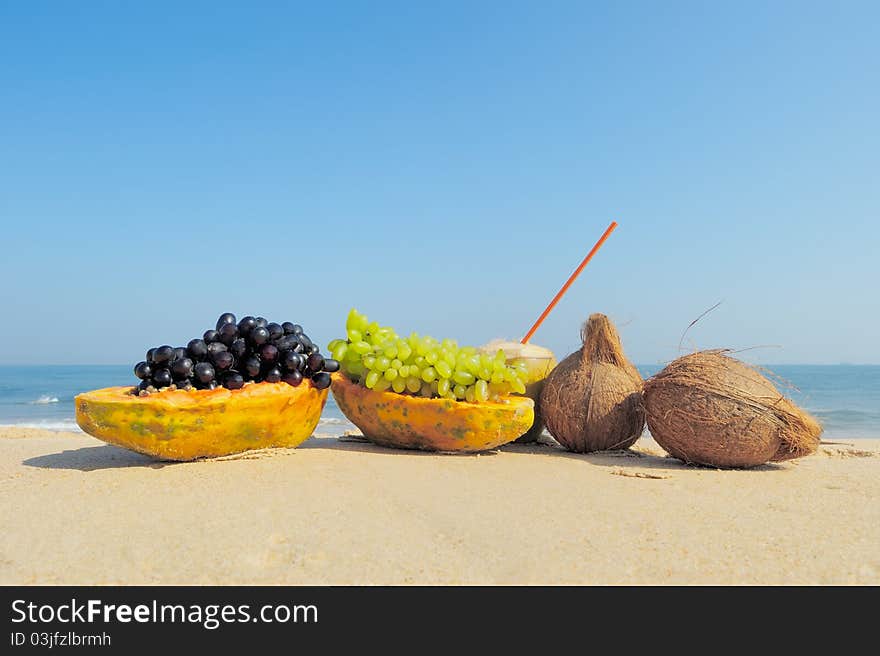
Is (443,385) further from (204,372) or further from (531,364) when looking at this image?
(204,372)

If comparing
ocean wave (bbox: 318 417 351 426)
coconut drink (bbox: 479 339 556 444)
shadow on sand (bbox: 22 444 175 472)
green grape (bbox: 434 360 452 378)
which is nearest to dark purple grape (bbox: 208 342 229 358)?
shadow on sand (bbox: 22 444 175 472)

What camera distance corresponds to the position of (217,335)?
169 inches

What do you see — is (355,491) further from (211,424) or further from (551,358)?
(551,358)

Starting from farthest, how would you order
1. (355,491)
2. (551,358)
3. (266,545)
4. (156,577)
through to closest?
(551,358), (355,491), (266,545), (156,577)

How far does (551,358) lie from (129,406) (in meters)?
3.53

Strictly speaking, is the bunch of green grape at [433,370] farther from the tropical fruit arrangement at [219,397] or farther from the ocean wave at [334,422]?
the ocean wave at [334,422]

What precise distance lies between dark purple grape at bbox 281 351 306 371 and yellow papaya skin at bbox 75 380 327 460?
131 millimetres

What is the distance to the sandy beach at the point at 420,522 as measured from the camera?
2328 millimetres

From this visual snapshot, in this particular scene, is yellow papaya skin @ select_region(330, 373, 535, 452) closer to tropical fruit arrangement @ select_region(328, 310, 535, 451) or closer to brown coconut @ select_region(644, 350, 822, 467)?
tropical fruit arrangement @ select_region(328, 310, 535, 451)

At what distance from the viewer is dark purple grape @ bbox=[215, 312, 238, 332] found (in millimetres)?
4316

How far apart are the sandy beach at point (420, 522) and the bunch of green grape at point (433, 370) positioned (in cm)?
53

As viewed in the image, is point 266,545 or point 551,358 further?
point 551,358

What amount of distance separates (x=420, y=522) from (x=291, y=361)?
1.89 metres
